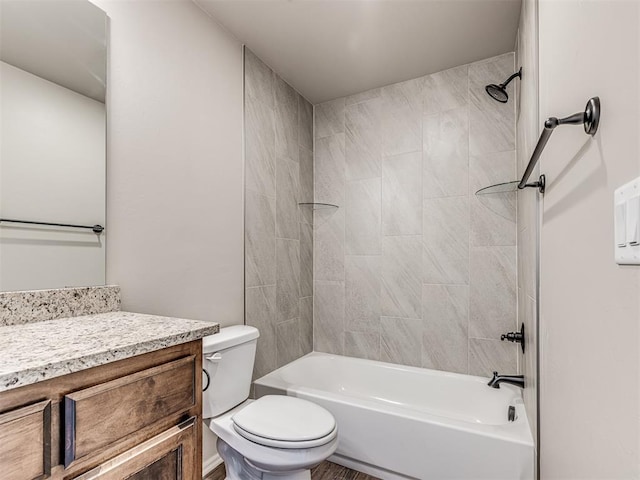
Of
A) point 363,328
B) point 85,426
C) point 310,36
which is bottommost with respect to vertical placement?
point 363,328

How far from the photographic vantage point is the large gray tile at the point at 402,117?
2436mm

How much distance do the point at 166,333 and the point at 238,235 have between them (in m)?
1.16

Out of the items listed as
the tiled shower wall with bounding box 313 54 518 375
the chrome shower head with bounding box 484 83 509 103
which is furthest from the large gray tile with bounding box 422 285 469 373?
the chrome shower head with bounding box 484 83 509 103

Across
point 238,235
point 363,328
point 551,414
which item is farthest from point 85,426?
point 363,328

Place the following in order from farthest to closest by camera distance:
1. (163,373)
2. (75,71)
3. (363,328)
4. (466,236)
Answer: (363,328)
(466,236)
(75,71)
(163,373)

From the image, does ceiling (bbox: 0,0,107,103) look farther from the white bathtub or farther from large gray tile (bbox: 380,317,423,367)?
large gray tile (bbox: 380,317,423,367)

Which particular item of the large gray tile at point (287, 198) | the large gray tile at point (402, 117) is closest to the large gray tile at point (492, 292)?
the large gray tile at point (402, 117)

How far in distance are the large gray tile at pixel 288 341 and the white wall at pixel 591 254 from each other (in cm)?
166

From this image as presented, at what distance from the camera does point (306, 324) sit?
270 centimetres

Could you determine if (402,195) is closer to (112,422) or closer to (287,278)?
(287,278)

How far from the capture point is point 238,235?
204 cm

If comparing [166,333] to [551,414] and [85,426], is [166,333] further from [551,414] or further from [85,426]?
[551,414]

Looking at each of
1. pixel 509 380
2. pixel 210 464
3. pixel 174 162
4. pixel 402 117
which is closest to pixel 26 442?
pixel 174 162

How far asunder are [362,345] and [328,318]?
0.34m
